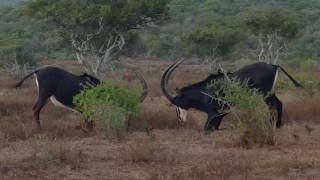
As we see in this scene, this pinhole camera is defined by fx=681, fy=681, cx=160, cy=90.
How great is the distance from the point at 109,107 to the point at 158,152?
2449mm

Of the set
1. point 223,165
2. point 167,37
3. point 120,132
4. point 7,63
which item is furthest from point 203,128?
point 167,37

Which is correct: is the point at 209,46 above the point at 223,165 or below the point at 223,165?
below

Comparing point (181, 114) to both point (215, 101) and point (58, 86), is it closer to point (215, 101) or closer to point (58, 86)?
point (215, 101)

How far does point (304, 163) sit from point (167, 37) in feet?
158

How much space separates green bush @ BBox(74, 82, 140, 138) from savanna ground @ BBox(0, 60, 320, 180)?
0.80 feet

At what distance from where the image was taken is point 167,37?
56.4 meters

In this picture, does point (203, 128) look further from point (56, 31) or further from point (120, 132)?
point (56, 31)

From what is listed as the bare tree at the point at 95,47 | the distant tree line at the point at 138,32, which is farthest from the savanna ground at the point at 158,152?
the distant tree line at the point at 138,32

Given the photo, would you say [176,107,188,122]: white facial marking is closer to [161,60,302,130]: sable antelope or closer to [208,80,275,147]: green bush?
[161,60,302,130]: sable antelope

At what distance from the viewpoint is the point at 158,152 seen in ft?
33.3

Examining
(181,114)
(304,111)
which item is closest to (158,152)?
(181,114)

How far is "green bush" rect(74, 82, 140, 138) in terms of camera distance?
12.2 meters

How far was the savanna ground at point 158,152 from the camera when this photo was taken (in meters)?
8.59

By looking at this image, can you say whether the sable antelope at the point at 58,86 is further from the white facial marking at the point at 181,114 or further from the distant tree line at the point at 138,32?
the distant tree line at the point at 138,32
